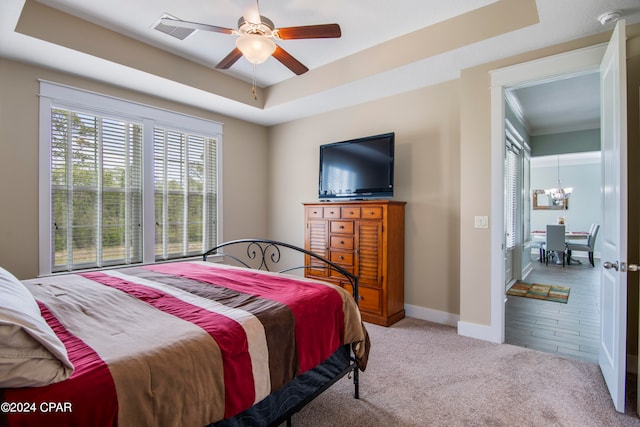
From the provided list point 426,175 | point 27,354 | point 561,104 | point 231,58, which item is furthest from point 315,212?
point 561,104

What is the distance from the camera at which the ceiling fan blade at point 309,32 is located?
2168 millimetres

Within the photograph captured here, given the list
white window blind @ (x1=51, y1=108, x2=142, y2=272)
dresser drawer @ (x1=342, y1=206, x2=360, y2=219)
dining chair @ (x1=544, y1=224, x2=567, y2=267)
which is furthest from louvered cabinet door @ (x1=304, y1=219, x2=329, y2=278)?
dining chair @ (x1=544, y1=224, x2=567, y2=267)

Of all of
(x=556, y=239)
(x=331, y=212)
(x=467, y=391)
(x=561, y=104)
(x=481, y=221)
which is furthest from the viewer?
(x=556, y=239)

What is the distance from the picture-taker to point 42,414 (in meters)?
0.82

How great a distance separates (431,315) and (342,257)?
1162 millimetres

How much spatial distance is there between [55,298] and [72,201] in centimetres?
207

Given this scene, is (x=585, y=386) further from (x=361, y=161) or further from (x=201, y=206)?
(x=201, y=206)

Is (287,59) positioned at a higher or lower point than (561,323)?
higher

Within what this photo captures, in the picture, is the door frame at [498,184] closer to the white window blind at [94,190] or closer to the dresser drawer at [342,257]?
the dresser drawer at [342,257]

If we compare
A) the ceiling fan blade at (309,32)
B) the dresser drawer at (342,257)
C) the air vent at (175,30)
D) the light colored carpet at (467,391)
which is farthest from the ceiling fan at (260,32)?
the light colored carpet at (467,391)

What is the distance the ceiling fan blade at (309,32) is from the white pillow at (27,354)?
2.09 metres

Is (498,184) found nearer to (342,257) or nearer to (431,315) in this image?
(431,315)

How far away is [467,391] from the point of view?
216cm

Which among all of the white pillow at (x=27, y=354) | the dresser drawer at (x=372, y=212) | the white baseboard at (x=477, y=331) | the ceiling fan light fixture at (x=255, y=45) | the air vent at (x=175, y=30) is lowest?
the white baseboard at (x=477, y=331)
